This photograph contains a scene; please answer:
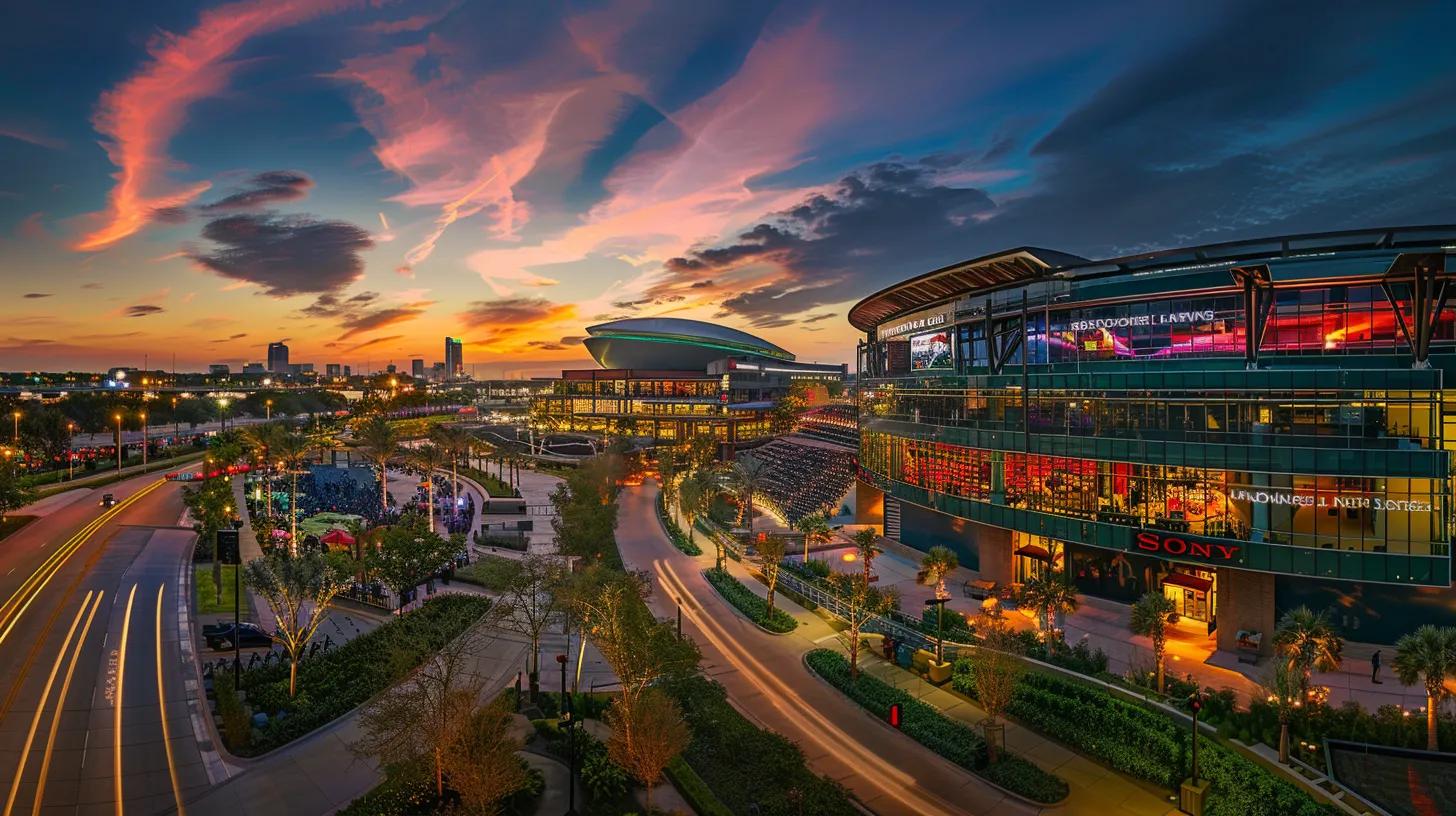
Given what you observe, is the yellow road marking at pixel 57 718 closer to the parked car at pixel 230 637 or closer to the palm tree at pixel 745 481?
the parked car at pixel 230 637

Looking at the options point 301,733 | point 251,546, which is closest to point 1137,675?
point 301,733

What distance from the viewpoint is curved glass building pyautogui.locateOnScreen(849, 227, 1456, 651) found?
33.8 m

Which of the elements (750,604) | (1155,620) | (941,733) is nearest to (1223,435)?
(1155,620)

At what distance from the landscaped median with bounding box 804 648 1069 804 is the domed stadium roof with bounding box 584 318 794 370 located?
120m

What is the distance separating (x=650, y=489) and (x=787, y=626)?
55078 millimetres

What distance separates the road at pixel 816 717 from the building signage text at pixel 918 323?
110 ft

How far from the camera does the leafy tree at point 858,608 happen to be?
32.4 metres

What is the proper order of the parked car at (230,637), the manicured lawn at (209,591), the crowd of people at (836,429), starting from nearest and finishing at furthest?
the parked car at (230,637) < the manicured lawn at (209,591) < the crowd of people at (836,429)

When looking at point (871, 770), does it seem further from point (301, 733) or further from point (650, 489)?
point (650, 489)

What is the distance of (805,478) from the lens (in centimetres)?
8700

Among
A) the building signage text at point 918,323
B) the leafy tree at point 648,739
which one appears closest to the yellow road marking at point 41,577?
the leafy tree at point 648,739

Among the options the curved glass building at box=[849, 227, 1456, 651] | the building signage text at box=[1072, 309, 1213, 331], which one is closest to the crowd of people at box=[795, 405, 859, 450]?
the curved glass building at box=[849, 227, 1456, 651]

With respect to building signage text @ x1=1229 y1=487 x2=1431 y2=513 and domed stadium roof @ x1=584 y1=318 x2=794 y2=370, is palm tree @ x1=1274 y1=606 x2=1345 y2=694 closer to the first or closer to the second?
building signage text @ x1=1229 y1=487 x2=1431 y2=513

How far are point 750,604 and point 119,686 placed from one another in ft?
105
